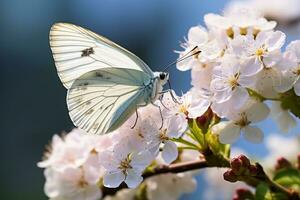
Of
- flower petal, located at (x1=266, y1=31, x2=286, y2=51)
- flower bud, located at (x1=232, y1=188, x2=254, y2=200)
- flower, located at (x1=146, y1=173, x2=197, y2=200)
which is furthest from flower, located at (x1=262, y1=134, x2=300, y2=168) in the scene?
flower petal, located at (x1=266, y1=31, x2=286, y2=51)

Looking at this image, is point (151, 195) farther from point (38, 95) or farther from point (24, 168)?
point (38, 95)

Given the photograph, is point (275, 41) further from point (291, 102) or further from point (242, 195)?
point (242, 195)

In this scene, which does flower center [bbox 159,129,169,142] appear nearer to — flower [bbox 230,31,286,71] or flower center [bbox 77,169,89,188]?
flower [bbox 230,31,286,71]

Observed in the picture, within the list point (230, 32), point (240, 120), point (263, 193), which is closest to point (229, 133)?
point (240, 120)

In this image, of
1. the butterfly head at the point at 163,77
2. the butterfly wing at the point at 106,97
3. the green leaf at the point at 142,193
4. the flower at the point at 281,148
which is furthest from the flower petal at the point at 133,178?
the flower at the point at 281,148

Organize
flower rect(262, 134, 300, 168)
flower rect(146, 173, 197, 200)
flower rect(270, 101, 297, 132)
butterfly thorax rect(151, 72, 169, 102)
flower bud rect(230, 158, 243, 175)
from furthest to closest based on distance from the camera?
flower rect(262, 134, 300, 168)
flower rect(146, 173, 197, 200)
flower rect(270, 101, 297, 132)
butterfly thorax rect(151, 72, 169, 102)
flower bud rect(230, 158, 243, 175)

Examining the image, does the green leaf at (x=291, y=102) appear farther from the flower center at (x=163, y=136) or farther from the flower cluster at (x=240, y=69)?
the flower center at (x=163, y=136)
